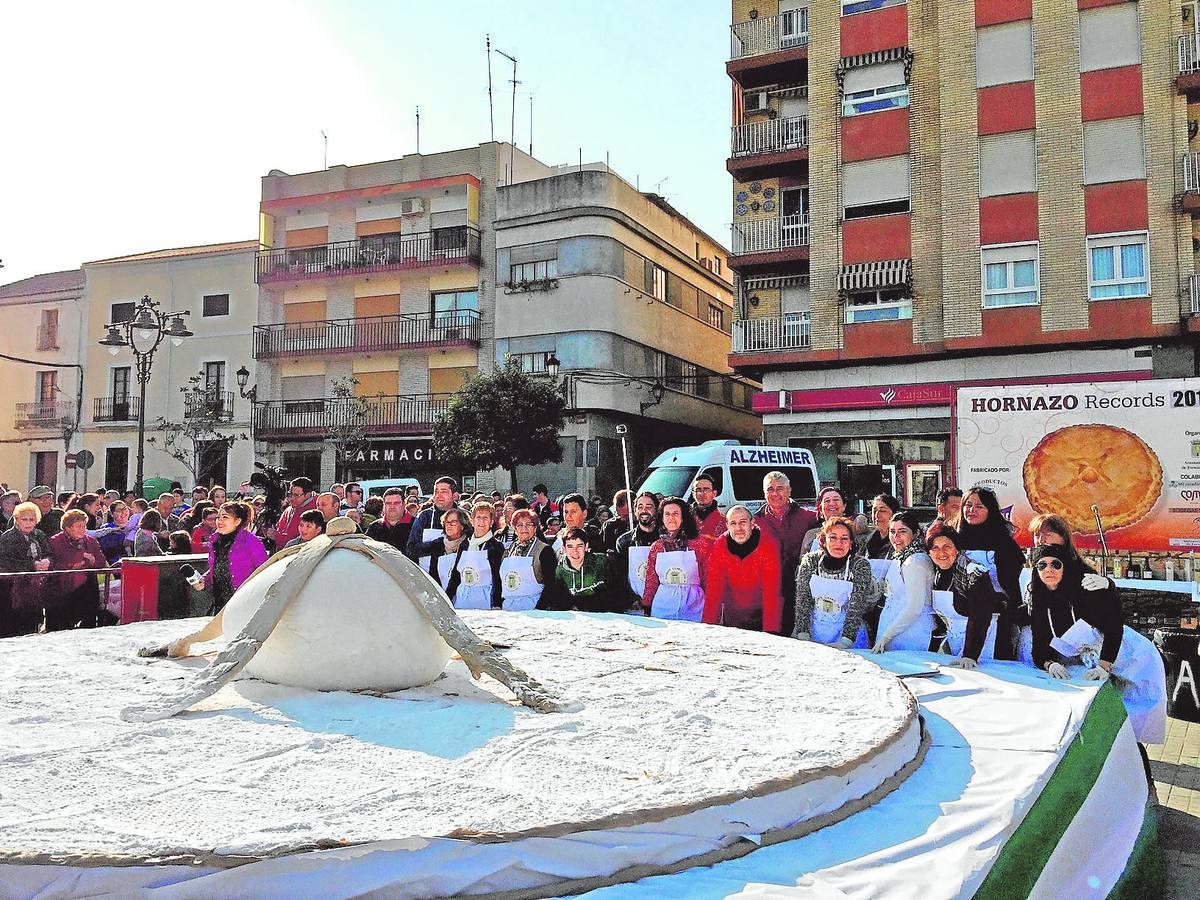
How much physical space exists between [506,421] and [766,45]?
1121 cm

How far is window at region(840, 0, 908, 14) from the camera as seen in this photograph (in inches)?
834

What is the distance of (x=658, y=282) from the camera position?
2927 centimetres

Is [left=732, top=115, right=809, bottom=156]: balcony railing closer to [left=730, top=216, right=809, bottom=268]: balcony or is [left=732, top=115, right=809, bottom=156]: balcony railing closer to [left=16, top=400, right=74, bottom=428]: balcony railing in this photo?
[left=730, top=216, right=809, bottom=268]: balcony

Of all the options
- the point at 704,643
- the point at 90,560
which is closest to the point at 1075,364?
the point at 704,643

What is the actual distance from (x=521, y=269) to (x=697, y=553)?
21535mm

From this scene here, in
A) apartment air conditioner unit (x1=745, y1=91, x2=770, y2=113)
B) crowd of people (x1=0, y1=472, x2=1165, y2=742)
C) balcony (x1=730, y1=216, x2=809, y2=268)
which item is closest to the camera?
crowd of people (x1=0, y1=472, x2=1165, y2=742)

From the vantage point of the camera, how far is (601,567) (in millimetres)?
7414

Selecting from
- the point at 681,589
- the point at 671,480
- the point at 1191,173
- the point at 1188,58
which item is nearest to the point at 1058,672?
the point at 681,589

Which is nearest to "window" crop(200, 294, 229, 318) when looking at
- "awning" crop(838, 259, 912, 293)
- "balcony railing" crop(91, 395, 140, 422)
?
"balcony railing" crop(91, 395, 140, 422)

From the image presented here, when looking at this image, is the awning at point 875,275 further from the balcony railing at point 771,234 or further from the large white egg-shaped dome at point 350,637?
the large white egg-shaped dome at point 350,637

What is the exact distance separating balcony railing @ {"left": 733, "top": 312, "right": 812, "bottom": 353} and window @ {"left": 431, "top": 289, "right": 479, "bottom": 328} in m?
9.03

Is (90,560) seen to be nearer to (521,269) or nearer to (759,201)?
(759,201)

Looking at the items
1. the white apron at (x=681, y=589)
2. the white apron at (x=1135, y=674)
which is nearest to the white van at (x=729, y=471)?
the white apron at (x=681, y=589)

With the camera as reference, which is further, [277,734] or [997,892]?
[277,734]
